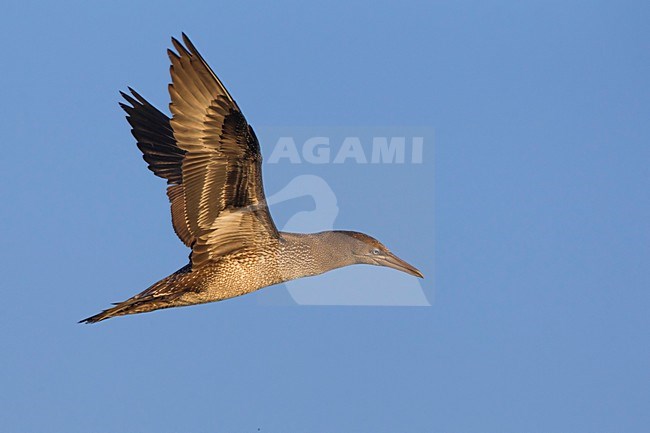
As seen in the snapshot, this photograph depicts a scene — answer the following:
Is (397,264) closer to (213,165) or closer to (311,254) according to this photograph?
(311,254)

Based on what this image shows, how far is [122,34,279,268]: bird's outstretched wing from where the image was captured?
41.6 feet

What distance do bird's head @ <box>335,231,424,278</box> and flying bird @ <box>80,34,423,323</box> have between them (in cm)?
1

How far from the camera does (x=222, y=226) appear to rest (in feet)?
44.7

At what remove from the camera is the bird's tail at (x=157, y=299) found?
44.2 feet

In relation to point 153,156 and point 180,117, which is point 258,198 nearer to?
point 180,117

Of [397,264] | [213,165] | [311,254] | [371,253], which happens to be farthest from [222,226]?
[397,264]

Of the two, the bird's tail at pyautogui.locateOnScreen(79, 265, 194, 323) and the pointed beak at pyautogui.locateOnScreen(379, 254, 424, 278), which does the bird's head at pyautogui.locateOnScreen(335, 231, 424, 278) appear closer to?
the pointed beak at pyautogui.locateOnScreen(379, 254, 424, 278)

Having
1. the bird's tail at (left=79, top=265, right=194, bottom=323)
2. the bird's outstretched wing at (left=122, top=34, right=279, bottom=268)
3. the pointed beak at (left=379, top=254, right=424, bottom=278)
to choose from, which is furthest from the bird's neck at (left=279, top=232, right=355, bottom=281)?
the bird's tail at (left=79, top=265, right=194, bottom=323)

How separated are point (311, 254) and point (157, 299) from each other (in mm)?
1833

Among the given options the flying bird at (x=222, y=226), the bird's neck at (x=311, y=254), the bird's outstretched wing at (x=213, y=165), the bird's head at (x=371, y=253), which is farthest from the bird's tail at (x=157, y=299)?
the bird's head at (x=371, y=253)

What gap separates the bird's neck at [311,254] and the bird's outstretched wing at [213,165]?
0.27 metres

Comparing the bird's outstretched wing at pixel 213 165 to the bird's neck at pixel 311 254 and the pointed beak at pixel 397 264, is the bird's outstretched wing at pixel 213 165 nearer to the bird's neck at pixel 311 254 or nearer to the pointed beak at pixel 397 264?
the bird's neck at pixel 311 254

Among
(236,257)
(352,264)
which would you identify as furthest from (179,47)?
(352,264)

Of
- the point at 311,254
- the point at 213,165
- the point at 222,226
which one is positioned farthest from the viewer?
the point at 311,254
